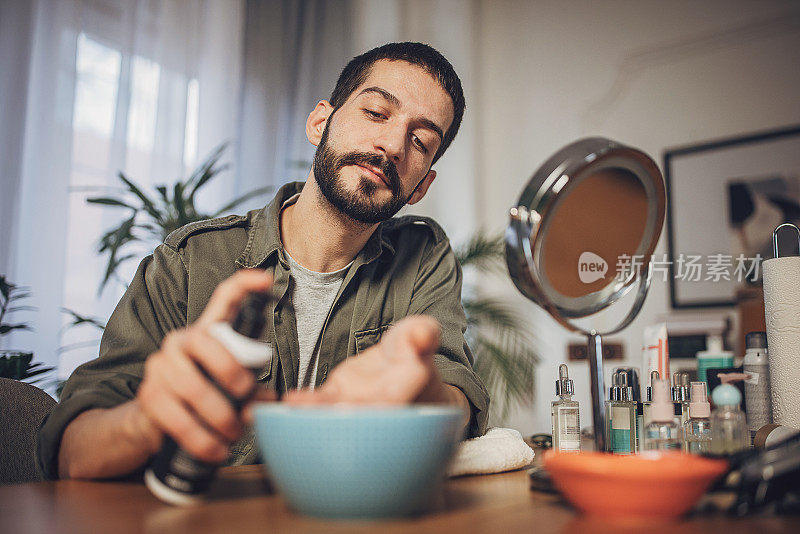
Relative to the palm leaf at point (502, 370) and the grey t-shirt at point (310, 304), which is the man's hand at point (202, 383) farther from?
the palm leaf at point (502, 370)

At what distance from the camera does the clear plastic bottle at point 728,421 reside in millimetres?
633

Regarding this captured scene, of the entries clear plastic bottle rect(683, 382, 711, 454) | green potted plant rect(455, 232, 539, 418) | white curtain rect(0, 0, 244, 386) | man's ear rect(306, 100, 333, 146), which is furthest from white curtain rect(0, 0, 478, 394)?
clear plastic bottle rect(683, 382, 711, 454)

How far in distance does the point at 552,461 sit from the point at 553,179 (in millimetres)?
254

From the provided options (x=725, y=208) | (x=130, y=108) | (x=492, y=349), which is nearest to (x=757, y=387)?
(x=492, y=349)

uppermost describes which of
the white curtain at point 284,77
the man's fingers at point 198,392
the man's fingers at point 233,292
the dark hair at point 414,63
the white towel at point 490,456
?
the white curtain at point 284,77

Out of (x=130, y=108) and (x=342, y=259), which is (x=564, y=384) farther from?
(x=130, y=108)

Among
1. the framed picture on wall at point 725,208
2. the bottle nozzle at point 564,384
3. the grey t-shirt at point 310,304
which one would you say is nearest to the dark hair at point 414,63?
the grey t-shirt at point 310,304

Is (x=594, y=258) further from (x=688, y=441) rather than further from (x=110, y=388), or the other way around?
(x=110, y=388)

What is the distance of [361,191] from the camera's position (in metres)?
1.11

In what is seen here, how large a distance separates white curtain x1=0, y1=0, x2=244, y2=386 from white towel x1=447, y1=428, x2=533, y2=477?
1.49 metres

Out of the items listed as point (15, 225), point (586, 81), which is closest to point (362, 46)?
point (586, 81)

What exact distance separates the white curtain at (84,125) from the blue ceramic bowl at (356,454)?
163 centimetres

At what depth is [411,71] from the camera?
3.94 ft

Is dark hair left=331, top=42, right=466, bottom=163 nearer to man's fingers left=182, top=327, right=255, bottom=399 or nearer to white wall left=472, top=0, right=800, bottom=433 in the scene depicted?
man's fingers left=182, top=327, right=255, bottom=399
